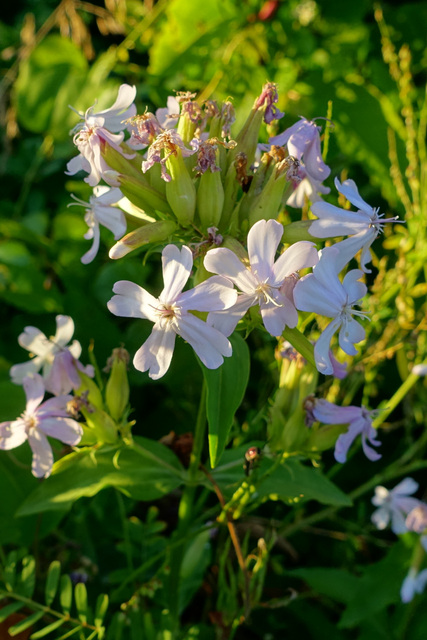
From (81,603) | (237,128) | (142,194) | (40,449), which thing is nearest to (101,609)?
(81,603)

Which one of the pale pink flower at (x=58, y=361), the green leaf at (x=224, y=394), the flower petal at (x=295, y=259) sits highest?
the flower petal at (x=295, y=259)

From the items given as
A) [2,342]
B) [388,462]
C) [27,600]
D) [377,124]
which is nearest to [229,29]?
[377,124]

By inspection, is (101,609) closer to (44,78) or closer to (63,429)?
(63,429)

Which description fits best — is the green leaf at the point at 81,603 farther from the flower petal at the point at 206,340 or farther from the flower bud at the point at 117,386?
the flower petal at the point at 206,340

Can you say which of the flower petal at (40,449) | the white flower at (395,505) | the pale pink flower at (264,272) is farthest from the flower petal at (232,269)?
the white flower at (395,505)

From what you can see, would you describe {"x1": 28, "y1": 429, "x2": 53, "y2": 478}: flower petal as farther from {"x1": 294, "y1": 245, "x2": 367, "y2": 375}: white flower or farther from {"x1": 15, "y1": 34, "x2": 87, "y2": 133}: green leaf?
{"x1": 15, "y1": 34, "x2": 87, "y2": 133}: green leaf

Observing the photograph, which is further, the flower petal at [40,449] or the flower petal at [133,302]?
the flower petal at [40,449]
